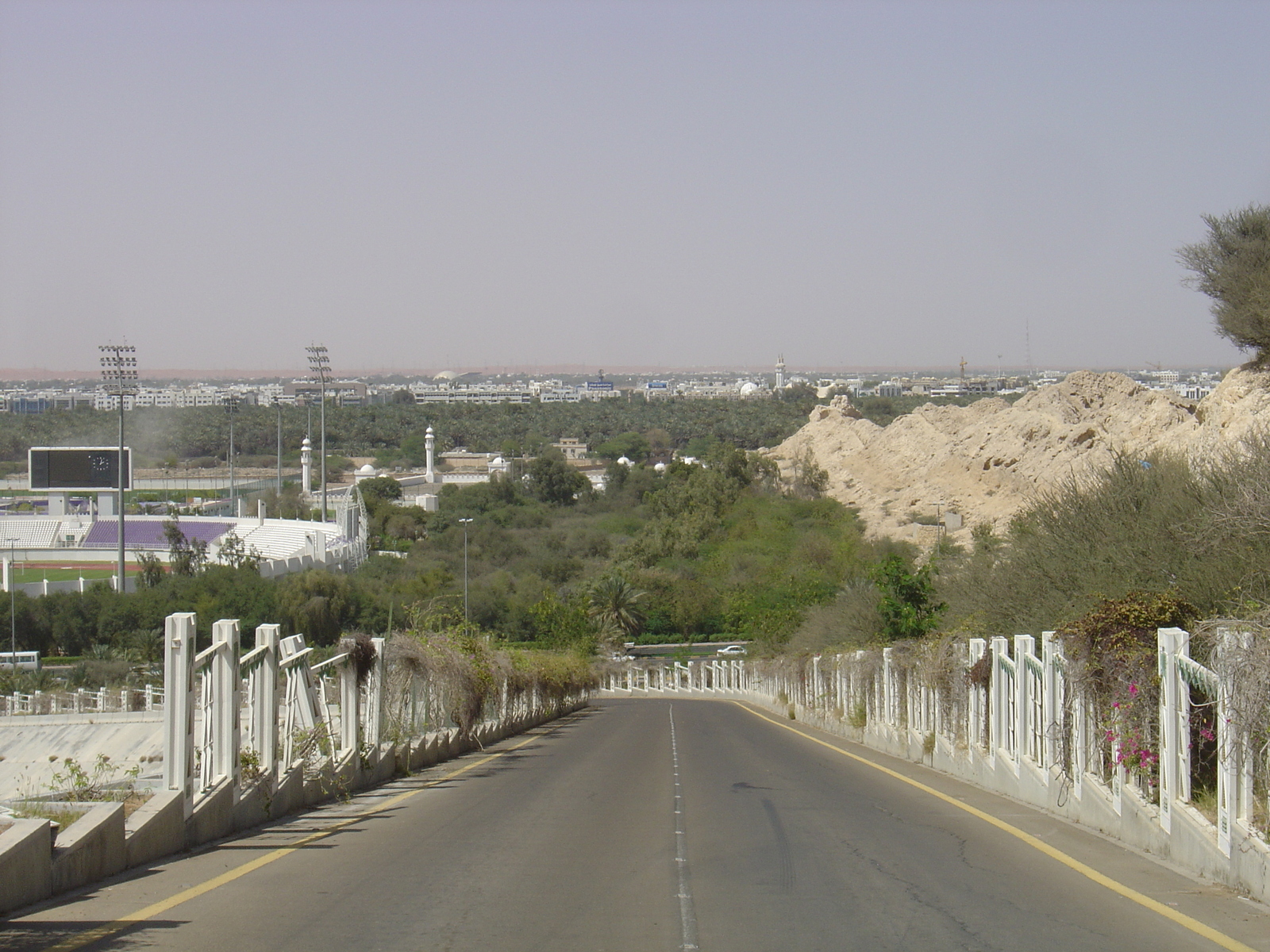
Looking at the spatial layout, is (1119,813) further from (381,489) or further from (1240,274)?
(381,489)

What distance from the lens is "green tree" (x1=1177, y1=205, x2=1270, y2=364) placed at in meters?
25.4

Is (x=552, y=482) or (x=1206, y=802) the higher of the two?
(x=552, y=482)

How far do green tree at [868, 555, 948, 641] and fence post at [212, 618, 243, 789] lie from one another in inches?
944

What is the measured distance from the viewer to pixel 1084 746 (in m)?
12.1

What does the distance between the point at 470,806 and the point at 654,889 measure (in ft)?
17.6

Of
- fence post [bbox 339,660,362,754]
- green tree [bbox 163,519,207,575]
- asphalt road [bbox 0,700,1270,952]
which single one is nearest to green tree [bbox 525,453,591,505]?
green tree [bbox 163,519,207,575]

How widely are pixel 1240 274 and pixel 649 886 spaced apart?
2292 cm

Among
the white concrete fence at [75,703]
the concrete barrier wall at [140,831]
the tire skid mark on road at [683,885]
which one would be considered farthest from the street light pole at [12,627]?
the tire skid mark on road at [683,885]

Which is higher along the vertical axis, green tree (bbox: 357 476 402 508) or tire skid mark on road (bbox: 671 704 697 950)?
green tree (bbox: 357 476 402 508)

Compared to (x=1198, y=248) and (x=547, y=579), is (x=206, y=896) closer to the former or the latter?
(x=1198, y=248)

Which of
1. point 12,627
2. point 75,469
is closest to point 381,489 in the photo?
point 75,469

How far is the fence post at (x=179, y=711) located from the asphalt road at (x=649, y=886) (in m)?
0.66

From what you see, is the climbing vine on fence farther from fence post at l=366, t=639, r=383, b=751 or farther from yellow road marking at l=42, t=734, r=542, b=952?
fence post at l=366, t=639, r=383, b=751

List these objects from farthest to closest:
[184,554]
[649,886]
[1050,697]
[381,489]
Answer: [381,489] → [184,554] → [1050,697] → [649,886]
